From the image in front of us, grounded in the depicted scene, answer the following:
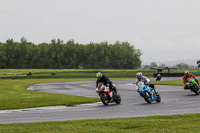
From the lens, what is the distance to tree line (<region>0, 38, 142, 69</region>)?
133 metres

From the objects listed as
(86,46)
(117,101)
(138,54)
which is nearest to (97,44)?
(86,46)

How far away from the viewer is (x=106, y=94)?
60.2 feet

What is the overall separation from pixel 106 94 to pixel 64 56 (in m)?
119

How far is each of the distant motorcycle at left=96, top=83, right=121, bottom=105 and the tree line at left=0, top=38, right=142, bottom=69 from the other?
377 feet

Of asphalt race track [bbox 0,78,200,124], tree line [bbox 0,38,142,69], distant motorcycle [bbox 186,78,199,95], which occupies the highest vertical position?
tree line [bbox 0,38,142,69]

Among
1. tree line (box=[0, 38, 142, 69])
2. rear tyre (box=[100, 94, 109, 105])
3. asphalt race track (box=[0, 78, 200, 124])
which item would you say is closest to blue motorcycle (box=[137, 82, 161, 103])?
asphalt race track (box=[0, 78, 200, 124])

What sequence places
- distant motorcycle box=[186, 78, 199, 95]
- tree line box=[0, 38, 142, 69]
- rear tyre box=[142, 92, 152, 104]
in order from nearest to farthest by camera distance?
rear tyre box=[142, 92, 152, 104] → distant motorcycle box=[186, 78, 199, 95] → tree line box=[0, 38, 142, 69]

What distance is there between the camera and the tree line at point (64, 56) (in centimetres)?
13338

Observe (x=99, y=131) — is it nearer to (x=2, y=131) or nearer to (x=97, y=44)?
(x=2, y=131)

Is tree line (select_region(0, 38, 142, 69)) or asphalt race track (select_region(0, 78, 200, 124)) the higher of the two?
tree line (select_region(0, 38, 142, 69))

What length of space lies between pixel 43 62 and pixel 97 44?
25.8m

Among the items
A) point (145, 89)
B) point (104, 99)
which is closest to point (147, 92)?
point (145, 89)

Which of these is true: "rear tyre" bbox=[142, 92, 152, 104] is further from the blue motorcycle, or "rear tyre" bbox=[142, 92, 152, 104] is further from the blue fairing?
the blue fairing

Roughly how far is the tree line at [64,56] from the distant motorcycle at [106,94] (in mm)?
114789
